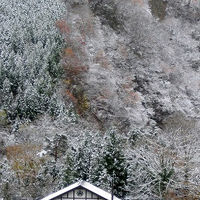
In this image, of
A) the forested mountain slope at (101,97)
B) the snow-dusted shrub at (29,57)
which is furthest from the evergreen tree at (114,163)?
the snow-dusted shrub at (29,57)

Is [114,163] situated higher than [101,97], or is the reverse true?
[101,97]

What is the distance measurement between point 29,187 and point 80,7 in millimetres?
29673

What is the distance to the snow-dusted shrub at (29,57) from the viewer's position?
36.6m

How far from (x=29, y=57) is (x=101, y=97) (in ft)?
26.4

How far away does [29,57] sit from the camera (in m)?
40.1

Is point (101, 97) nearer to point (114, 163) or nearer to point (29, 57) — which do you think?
point (29, 57)

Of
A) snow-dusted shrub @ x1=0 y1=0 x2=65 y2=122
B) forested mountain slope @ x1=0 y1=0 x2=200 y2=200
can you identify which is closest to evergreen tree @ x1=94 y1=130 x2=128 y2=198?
forested mountain slope @ x1=0 y1=0 x2=200 y2=200

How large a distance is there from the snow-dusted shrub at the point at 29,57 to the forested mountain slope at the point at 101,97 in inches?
4.1

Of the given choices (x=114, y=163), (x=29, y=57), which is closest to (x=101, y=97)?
(x=29, y=57)

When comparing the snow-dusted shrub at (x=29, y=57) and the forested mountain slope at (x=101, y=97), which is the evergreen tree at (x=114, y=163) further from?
the snow-dusted shrub at (x=29, y=57)

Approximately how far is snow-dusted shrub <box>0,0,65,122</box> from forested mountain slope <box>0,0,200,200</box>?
0.10 metres

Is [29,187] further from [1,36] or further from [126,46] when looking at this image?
[126,46]

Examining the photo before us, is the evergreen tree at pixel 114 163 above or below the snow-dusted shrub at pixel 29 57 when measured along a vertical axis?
below

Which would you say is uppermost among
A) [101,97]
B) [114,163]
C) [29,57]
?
[29,57]
